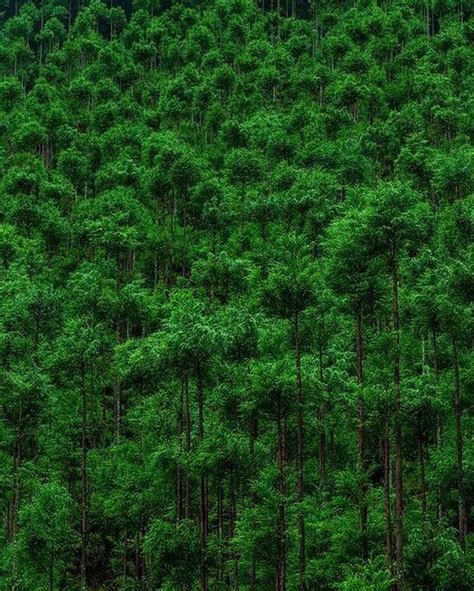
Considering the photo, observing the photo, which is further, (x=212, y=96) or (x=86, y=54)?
(x=86, y=54)

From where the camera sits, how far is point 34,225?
68.6 m

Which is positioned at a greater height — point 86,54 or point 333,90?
point 86,54

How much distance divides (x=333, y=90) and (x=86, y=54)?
2126 inches

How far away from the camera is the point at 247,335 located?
39.1m

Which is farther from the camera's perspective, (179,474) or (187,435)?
(179,474)

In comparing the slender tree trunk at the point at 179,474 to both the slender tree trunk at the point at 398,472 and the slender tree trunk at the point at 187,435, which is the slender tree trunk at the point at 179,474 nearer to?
the slender tree trunk at the point at 187,435

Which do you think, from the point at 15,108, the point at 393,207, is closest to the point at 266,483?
the point at 393,207

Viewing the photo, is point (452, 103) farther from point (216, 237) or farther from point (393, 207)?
point (393, 207)

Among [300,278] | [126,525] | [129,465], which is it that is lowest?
[126,525]

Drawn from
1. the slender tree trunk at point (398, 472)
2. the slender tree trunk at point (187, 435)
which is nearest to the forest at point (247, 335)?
the slender tree trunk at point (398, 472)

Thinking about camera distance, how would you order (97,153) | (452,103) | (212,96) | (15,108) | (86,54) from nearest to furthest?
1. (452,103)
2. (97,153)
3. (212,96)
4. (15,108)
5. (86,54)

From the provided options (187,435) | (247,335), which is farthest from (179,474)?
(247,335)

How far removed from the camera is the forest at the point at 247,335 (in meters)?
34.7

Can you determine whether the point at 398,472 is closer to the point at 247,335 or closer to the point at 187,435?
the point at 187,435
